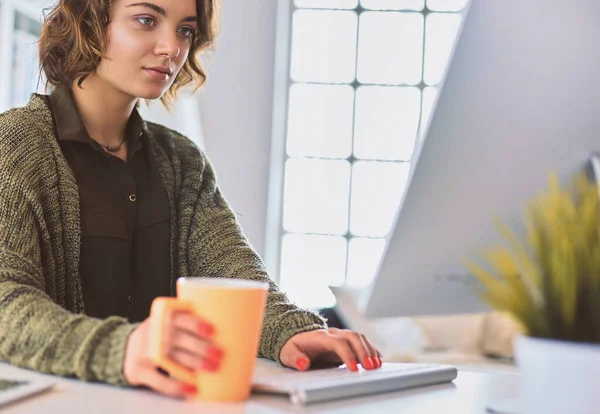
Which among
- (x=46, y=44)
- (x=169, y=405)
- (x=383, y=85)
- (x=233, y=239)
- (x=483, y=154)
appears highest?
(x=383, y=85)

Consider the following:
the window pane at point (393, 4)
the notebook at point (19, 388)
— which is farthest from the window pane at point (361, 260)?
the notebook at point (19, 388)

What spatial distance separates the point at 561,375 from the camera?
1.80ft

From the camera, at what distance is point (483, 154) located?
1183 mm

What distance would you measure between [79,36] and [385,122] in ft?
10.9

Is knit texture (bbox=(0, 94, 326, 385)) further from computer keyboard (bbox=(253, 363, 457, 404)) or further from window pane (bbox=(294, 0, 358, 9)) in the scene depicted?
window pane (bbox=(294, 0, 358, 9))

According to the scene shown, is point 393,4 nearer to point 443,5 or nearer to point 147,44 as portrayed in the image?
point 443,5

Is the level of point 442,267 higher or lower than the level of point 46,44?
lower

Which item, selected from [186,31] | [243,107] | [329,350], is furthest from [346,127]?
[329,350]

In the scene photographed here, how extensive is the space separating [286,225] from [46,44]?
313 centimetres

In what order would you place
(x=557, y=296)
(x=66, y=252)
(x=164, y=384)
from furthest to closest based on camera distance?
(x=66, y=252)
(x=164, y=384)
(x=557, y=296)

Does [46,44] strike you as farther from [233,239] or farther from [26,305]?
[26,305]

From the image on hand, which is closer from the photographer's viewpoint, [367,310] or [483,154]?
[483,154]

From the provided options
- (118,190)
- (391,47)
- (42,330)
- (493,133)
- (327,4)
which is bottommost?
(42,330)

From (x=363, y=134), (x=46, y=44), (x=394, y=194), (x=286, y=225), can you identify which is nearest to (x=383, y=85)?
(x=363, y=134)
